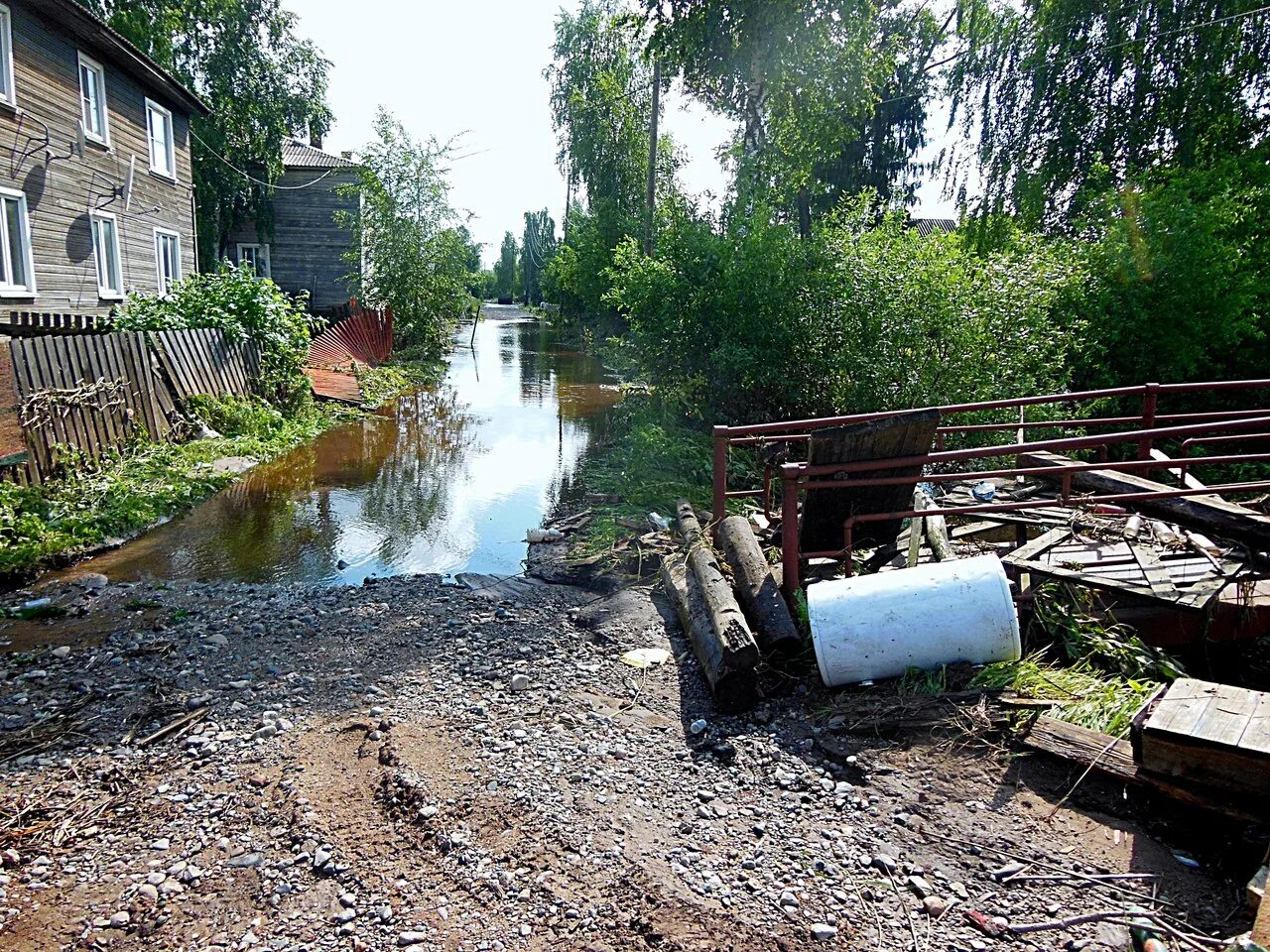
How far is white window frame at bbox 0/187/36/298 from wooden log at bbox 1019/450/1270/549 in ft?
53.1

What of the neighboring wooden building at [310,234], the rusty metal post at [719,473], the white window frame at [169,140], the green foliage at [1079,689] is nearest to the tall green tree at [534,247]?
the neighboring wooden building at [310,234]

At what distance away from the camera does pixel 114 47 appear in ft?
53.7

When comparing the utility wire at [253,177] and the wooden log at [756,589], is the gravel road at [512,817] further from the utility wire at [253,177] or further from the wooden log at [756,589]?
the utility wire at [253,177]

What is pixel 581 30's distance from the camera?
39188 millimetres

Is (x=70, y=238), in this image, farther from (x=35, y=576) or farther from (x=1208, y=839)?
(x=1208, y=839)

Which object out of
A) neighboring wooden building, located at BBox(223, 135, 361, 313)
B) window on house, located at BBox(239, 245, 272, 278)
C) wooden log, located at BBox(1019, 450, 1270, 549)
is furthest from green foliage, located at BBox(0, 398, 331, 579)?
window on house, located at BBox(239, 245, 272, 278)

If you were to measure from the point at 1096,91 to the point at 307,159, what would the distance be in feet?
98.4

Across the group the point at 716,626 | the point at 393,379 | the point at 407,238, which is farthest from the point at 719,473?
the point at 407,238

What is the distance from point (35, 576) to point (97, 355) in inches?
156

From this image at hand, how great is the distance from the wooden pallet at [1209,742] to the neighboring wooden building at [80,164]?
16289 millimetres

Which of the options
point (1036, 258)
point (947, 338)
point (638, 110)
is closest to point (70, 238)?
point (947, 338)

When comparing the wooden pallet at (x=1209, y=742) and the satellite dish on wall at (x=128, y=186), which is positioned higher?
the satellite dish on wall at (x=128, y=186)

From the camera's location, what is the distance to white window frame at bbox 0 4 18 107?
13.6 meters

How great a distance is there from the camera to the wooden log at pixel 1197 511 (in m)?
4.55
